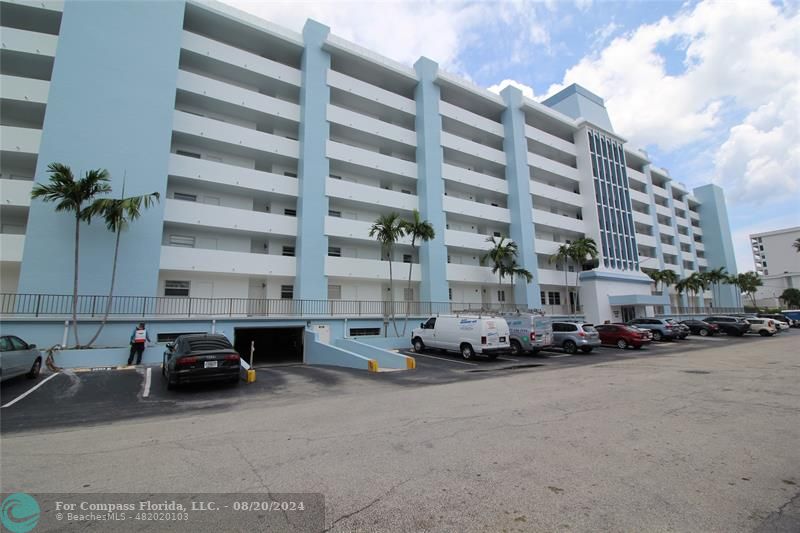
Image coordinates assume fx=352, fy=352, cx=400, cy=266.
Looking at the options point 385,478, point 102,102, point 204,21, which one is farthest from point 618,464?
point 204,21

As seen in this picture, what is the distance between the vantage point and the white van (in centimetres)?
1658

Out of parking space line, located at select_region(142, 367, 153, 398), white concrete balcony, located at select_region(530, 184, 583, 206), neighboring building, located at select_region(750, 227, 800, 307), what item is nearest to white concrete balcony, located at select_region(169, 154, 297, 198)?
parking space line, located at select_region(142, 367, 153, 398)

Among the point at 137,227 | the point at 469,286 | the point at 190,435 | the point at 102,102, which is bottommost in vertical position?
the point at 190,435

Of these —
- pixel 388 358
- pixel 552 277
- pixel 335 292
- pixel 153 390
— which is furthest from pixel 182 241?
pixel 552 277

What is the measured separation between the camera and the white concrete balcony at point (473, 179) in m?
30.5

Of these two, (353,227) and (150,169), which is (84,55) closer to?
(150,169)

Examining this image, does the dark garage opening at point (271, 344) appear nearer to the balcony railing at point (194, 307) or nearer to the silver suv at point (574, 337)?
the balcony railing at point (194, 307)

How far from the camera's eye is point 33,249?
55.3 feet

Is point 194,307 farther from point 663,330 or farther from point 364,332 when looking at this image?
point 663,330

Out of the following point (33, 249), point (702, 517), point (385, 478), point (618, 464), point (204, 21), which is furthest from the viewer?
point (204, 21)

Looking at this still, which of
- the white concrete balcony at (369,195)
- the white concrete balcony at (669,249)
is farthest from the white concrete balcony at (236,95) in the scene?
the white concrete balcony at (669,249)

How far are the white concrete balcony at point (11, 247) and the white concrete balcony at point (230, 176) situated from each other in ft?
24.7

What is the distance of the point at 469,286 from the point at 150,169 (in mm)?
24546

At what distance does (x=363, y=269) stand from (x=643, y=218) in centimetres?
3964
